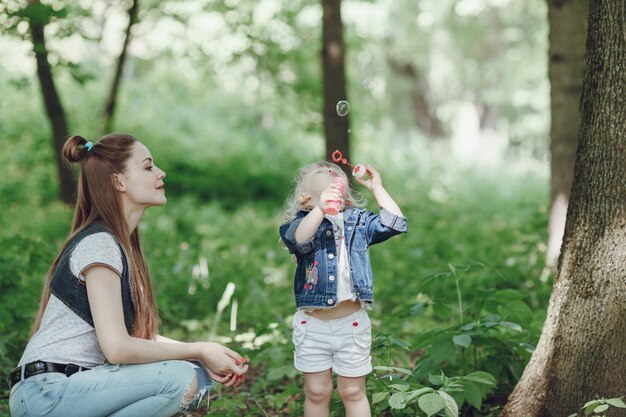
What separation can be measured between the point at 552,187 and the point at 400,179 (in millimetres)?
8233

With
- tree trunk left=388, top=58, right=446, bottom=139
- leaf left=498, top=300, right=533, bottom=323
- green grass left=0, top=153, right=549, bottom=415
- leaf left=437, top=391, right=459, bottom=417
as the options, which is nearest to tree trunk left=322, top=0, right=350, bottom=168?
green grass left=0, top=153, right=549, bottom=415

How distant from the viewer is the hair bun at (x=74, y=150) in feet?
9.95

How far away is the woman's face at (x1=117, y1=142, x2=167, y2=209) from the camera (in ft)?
10.1

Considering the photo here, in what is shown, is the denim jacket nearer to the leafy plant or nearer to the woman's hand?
the woman's hand

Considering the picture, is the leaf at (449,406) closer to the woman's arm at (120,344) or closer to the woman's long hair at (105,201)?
the woman's arm at (120,344)

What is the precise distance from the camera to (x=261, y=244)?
8961 millimetres

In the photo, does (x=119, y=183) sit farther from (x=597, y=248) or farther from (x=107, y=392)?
(x=597, y=248)

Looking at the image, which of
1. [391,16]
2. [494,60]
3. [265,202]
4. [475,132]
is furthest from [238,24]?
[475,132]

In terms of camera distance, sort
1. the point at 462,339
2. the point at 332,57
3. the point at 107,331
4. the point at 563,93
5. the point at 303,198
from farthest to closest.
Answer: the point at 332,57, the point at 563,93, the point at 462,339, the point at 303,198, the point at 107,331

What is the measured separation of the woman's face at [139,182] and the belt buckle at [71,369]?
676 mm

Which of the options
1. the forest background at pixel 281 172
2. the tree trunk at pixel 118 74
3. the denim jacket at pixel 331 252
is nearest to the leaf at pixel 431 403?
the forest background at pixel 281 172

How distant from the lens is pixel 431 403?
2.79 m

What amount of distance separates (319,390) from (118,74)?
29.6 feet

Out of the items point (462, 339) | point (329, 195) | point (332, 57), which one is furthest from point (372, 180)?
point (332, 57)
